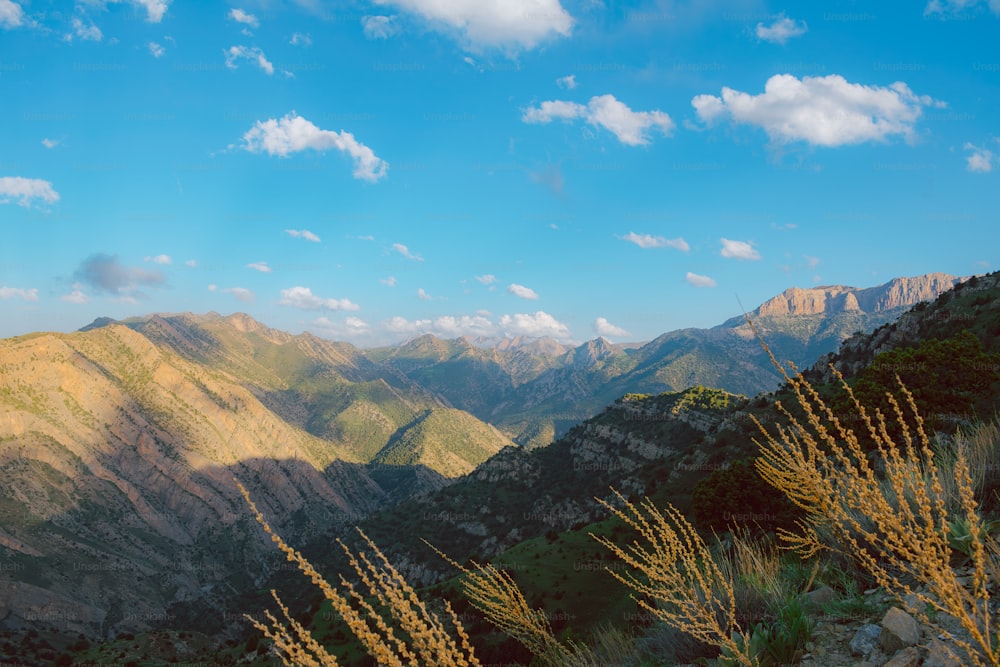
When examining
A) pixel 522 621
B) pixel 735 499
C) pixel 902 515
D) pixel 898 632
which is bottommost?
pixel 735 499

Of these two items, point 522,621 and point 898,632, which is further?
point 522,621

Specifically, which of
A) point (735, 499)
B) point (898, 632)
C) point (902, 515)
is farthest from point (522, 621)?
point (735, 499)

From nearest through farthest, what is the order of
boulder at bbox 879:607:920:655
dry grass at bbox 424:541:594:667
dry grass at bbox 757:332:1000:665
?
dry grass at bbox 757:332:1000:665 → boulder at bbox 879:607:920:655 → dry grass at bbox 424:541:594:667

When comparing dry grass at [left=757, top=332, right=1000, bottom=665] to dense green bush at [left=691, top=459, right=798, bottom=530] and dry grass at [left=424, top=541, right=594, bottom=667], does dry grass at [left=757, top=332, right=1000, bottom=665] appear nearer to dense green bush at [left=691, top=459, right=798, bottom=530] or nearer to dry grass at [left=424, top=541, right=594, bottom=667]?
dry grass at [left=424, top=541, right=594, bottom=667]

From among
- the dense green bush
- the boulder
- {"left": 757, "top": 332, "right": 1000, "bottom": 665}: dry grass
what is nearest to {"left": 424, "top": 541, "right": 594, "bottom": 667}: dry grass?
the boulder

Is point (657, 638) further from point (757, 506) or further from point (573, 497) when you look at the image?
point (573, 497)

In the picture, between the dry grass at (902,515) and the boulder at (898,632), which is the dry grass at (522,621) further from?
the dry grass at (902,515)

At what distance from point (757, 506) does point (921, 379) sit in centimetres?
1068

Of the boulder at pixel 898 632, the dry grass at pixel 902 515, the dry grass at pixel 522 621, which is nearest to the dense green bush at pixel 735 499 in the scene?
the dry grass at pixel 902 515

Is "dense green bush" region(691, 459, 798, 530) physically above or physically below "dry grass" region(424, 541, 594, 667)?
below

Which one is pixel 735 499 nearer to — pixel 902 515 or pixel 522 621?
pixel 522 621

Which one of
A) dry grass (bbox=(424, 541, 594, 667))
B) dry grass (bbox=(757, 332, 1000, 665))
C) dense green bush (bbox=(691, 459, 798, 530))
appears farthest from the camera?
dense green bush (bbox=(691, 459, 798, 530))

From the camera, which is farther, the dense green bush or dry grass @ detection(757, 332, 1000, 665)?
the dense green bush

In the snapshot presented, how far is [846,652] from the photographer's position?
14.9ft
